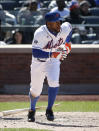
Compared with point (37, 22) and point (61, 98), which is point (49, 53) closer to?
point (61, 98)

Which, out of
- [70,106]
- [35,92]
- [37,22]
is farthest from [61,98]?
[35,92]

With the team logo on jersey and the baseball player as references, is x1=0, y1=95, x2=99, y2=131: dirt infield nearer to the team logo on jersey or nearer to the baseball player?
the baseball player

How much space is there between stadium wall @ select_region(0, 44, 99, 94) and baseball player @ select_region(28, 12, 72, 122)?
4128 millimetres

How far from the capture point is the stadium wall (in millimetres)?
10984

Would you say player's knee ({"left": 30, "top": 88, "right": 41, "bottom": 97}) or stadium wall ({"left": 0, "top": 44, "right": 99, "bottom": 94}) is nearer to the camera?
player's knee ({"left": 30, "top": 88, "right": 41, "bottom": 97})

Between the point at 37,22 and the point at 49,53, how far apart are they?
207 inches

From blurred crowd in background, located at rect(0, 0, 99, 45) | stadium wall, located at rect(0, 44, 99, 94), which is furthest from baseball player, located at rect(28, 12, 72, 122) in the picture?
blurred crowd in background, located at rect(0, 0, 99, 45)

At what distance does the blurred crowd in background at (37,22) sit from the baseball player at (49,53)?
4.65 meters

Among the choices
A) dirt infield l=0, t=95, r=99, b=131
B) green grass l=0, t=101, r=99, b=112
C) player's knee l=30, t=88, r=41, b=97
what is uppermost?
player's knee l=30, t=88, r=41, b=97

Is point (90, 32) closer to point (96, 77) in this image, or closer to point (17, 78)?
point (96, 77)

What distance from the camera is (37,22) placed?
11.8 metres

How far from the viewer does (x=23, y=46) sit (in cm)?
1094

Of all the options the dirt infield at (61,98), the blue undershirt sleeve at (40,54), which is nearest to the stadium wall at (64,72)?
the dirt infield at (61,98)

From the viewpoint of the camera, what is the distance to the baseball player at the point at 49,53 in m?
6.58
